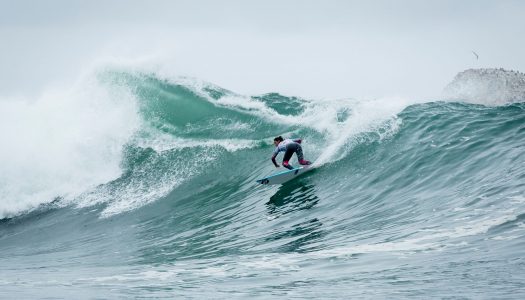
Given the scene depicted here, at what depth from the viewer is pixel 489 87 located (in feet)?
65.9

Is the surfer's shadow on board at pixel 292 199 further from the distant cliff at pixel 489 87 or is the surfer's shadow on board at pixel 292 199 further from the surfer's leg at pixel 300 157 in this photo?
the distant cliff at pixel 489 87

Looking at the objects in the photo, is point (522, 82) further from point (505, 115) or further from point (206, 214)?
point (206, 214)

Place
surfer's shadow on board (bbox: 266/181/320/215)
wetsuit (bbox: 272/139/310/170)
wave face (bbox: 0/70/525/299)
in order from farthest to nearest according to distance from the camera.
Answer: wetsuit (bbox: 272/139/310/170), surfer's shadow on board (bbox: 266/181/320/215), wave face (bbox: 0/70/525/299)

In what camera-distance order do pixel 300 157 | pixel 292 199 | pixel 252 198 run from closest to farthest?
1. pixel 292 199
2. pixel 252 198
3. pixel 300 157

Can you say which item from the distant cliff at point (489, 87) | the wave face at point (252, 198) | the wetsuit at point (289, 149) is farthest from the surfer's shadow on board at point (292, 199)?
the distant cliff at point (489, 87)

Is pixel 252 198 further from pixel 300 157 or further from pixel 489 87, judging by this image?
pixel 489 87

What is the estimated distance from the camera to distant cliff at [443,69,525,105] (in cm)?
1920

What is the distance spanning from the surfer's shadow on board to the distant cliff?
8399mm

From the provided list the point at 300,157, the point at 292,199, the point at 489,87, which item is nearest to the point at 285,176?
the point at 300,157

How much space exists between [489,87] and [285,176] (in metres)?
9.13

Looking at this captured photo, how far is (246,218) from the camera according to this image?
13.5 m

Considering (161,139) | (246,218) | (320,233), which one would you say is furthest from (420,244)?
(161,139)

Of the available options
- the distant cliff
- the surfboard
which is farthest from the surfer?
the distant cliff

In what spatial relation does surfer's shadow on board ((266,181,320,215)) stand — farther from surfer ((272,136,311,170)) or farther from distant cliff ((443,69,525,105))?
distant cliff ((443,69,525,105))
